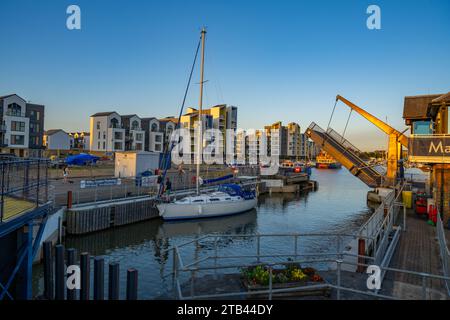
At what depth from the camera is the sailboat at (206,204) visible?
80.1ft

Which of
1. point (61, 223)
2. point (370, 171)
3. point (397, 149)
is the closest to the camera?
point (61, 223)

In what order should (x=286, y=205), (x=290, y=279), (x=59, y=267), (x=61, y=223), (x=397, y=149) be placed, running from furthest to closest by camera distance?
(x=286, y=205), (x=397, y=149), (x=61, y=223), (x=59, y=267), (x=290, y=279)

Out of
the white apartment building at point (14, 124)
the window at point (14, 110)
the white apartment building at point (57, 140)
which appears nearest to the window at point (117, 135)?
the white apartment building at point (57, 140)

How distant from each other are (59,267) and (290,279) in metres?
5.88

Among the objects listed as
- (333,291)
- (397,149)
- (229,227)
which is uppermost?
(397,149)

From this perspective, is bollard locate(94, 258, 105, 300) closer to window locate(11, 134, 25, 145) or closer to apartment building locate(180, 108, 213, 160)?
window locate(11, 134, 25, 145)

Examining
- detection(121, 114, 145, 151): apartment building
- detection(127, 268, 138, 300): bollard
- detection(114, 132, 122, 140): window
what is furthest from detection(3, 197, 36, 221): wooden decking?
detection(121, 114, 145, 151): apartment building

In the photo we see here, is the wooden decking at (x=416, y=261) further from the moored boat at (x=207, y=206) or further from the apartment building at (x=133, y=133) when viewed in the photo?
the apartment building at (x=133, y=133)

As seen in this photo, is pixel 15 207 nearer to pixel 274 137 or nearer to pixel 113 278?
pixel 113 278

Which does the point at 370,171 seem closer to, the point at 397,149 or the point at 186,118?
the point at 397,149

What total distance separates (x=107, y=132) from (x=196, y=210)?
5786cm

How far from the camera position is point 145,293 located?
12016 mm

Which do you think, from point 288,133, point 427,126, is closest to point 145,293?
point 427,126

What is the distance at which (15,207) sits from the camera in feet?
30.0
